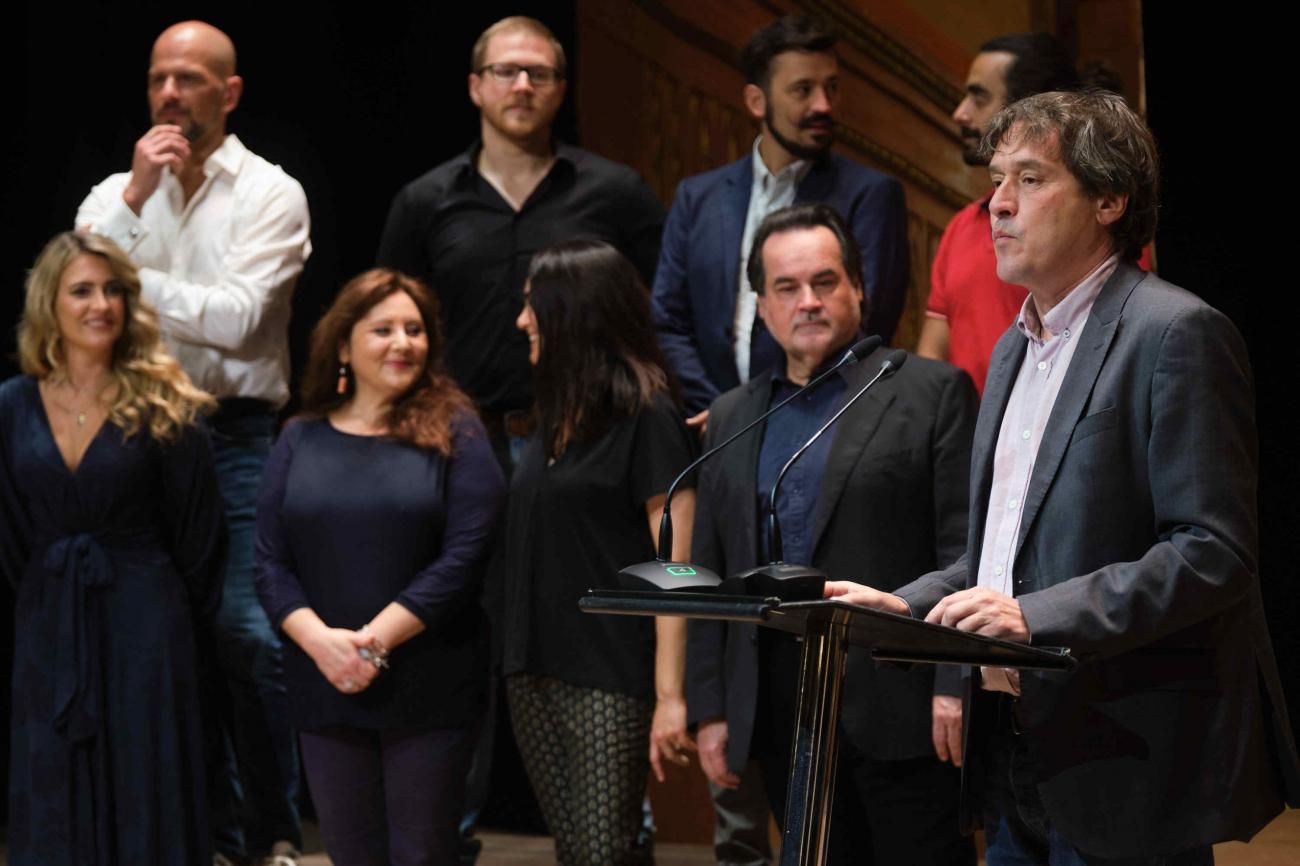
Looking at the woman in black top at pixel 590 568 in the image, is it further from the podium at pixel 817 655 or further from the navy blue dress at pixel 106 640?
the podium at pixel 817 655

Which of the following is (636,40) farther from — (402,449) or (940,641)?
(940,641)

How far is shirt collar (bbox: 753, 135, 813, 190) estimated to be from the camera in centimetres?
378

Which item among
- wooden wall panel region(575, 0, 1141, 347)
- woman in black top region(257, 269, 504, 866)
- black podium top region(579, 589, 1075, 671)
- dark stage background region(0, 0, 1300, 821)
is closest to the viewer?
black podium top region(579, 589, 1075, 671)

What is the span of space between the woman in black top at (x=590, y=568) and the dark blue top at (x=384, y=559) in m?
0.11

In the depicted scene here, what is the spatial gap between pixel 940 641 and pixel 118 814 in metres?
2.34

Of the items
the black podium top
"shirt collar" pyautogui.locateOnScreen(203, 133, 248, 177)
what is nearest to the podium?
the black podium top

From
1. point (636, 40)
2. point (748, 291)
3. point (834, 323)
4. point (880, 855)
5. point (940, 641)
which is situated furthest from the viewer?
point (636, 40)

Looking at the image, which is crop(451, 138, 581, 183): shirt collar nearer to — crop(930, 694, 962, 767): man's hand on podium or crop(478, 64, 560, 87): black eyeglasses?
crop(478, 64, 560, 87): black eyeglasses

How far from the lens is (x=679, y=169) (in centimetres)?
482

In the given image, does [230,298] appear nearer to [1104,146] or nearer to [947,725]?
[947,725]

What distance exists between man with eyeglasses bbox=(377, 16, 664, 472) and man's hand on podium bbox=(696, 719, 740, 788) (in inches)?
44.9

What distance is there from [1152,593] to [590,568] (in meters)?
1.59

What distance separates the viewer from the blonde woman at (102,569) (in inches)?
137

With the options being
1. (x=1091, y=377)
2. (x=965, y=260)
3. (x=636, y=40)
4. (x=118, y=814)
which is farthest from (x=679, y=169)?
(x=1091, y=377)
